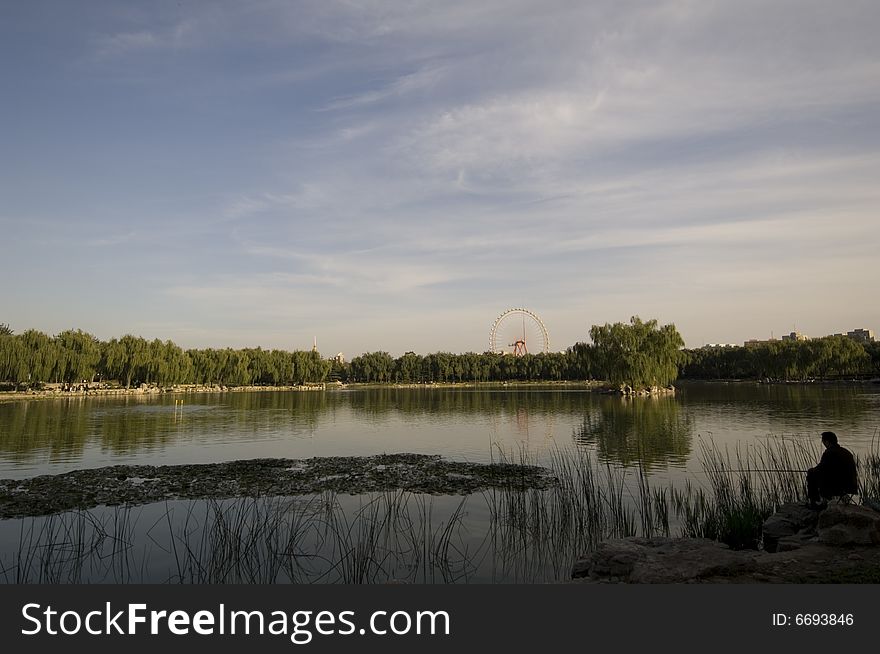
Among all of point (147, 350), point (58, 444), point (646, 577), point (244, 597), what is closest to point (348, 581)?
point (244, 597)

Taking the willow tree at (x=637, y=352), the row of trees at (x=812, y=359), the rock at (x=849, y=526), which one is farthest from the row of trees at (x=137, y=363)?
the rock at (x=849, y=526)

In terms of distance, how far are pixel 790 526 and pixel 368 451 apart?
17.6 m

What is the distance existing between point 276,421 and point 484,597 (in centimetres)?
3483

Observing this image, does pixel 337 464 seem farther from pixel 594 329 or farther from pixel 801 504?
pixel 594 329

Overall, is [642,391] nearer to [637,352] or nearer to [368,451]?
[637,352]

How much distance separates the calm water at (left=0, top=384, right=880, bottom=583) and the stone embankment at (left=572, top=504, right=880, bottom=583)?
4.18 feet

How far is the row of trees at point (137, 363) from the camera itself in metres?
66.4

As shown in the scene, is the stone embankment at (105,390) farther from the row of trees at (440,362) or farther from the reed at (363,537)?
the reed at (363,537)

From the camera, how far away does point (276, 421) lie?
130 feet

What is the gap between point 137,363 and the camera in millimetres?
79438

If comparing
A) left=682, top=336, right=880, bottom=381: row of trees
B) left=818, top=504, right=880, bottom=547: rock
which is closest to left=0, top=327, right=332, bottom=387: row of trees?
left=682, top=336, right=880, bottom=381: row of trees

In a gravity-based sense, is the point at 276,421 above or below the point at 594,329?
below

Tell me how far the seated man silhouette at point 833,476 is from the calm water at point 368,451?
4.23 m

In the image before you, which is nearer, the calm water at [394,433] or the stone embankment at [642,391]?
the calm water at [394,433]
